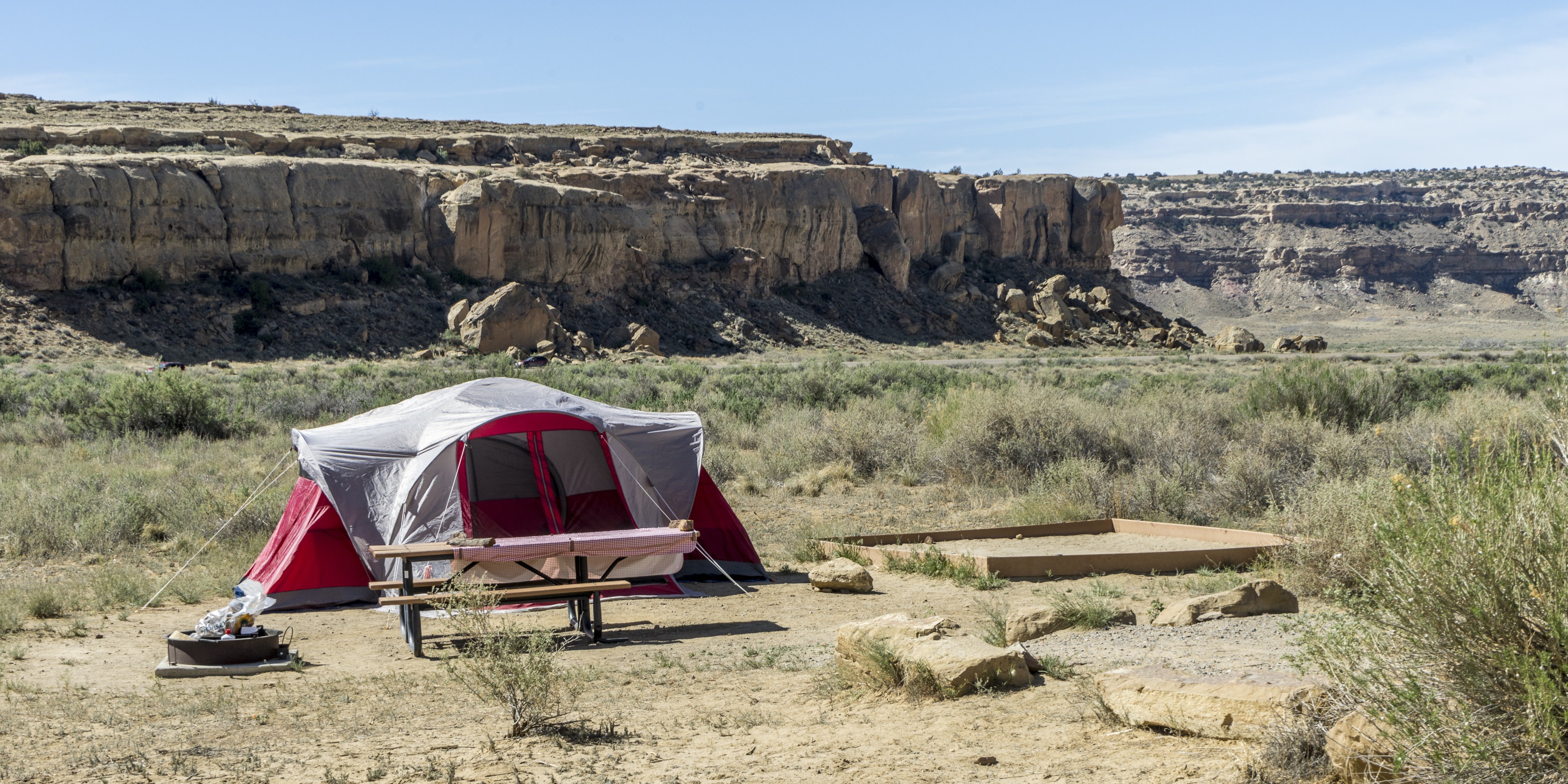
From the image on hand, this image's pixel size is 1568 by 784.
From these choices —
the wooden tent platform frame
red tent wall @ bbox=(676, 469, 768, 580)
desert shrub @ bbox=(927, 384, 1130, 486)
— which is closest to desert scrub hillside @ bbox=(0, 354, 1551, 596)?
desert shrub @ bbox=(927, 384, 1130, 486)

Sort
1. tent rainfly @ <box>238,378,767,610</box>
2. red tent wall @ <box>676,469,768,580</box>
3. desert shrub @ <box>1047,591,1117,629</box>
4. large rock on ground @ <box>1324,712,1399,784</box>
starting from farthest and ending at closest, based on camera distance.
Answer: red tent wall @ <box>676,469,768,580</box> < tent rainfly @ <box>238,378,767,610</box> < desert shrub @ <box>1047,591,1117,629</box> < large rock on ground @ <box>1324,712,1399,784</box>

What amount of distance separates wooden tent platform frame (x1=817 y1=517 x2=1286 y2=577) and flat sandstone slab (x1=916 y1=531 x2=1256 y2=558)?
0.06 m

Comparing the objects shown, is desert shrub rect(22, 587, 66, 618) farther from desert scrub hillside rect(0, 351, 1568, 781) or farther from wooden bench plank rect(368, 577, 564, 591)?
wooden bench plank rect(368, 577, 564, 591)

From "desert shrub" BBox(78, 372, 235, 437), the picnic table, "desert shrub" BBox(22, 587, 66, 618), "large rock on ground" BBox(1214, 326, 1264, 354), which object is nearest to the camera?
the picnic table

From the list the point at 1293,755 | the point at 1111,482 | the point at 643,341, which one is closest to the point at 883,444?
the point at 1111,482

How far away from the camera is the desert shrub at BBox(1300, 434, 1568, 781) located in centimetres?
375

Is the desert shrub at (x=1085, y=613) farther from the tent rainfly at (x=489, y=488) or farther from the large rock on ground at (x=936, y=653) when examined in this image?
the tent rainfly at (x=489, y=488)

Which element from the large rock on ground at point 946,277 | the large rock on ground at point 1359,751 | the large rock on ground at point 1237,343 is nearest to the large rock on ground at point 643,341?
the large rock on ground at point 946,277

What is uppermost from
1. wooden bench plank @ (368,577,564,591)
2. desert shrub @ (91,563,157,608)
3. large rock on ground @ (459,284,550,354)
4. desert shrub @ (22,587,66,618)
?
wooden bench plank @ (368,577,564,591)

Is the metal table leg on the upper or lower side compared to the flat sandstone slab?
upper

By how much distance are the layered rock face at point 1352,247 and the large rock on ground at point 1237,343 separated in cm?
4078

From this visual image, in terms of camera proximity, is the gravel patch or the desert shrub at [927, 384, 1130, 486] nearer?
the gravel patch

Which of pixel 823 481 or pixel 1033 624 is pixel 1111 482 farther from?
pixel 1033 624

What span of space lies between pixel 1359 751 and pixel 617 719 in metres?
3.61
